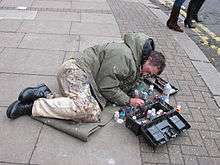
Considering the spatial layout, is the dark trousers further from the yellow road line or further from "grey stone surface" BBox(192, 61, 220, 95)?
"grey stone surface" BBox(192, 61, 220, 95)

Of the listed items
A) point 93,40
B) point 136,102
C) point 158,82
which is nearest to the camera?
point 136,102

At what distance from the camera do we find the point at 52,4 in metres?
8.14

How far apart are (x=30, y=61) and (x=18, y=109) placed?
4.77 feet

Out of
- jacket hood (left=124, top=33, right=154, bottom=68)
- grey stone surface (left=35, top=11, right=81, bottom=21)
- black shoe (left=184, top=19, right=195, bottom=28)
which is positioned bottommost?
black shoe (left=184, top=19, right=195, bottom=28)

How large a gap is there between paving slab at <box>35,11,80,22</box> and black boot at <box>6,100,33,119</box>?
11.4ft

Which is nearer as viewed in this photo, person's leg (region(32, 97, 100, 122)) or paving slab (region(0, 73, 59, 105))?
person's leg (region(32, 97, 100, 122))

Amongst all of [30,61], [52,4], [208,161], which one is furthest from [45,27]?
[208,161]

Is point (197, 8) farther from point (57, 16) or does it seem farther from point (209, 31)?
point (57, 16)

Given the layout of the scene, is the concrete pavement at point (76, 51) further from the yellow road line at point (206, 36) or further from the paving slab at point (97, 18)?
the yellow road line at point (206, 36)

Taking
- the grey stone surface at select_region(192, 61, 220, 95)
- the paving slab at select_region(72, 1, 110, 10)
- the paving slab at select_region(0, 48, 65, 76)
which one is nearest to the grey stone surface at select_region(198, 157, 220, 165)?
the grey stone surface at select_region(192, 61, 220, 95)

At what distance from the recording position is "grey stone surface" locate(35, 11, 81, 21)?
7.13m

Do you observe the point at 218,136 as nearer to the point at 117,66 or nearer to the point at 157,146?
the point at 157,146

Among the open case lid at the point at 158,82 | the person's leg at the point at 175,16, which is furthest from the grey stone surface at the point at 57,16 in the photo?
the open case lid at the point at 158,82

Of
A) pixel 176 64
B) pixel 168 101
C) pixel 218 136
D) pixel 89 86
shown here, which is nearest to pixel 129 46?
pixel 89 86
